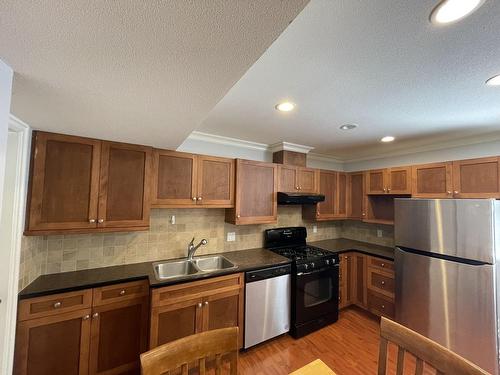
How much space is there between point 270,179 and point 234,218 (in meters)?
0.71

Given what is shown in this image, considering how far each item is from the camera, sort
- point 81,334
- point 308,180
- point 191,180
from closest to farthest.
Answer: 1. point 81,334
2. point 191,180
3. point 308,180

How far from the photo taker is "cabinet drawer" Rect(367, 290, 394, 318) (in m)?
2.65

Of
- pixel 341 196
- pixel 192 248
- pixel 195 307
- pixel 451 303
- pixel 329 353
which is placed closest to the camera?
pixel 195 307

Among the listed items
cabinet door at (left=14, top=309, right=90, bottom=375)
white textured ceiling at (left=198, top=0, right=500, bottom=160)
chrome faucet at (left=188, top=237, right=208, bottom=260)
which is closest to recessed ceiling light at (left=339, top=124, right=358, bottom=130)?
white textured ceiling at (left=198, top=0, right=500, bottom=160)

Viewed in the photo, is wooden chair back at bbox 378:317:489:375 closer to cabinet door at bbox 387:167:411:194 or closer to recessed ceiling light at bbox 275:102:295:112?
recessed ceiling light at bbox 275:102:295:112

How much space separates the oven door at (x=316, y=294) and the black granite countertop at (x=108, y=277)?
14.0 inches

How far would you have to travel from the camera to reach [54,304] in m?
1.54

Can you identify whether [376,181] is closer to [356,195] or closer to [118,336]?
[356,195]

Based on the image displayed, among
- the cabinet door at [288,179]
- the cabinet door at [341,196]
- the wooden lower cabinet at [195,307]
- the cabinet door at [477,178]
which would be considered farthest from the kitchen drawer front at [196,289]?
the cabinet door at [477,178]

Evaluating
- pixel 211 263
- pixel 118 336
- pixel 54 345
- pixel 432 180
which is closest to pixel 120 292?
pixel 118 336

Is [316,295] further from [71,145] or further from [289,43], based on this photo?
[71,145]

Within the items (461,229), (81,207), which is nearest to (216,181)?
(81,207)

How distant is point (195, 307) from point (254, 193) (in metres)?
1.36

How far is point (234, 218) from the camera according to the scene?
98.7 inches
